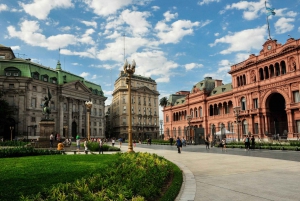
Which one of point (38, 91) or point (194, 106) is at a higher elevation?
point (38, 91)

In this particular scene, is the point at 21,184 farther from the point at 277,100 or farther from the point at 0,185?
the point at 277,100

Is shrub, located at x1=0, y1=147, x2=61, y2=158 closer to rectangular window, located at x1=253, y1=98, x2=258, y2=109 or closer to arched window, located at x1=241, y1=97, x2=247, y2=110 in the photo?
rectangular window, located at x1=253, y1=98, x2=258, y2=109

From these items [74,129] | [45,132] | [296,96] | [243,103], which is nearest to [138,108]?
[74,129]

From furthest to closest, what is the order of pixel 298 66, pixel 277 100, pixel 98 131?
pixel 98 131
pixel 277 100
pixel 298 66

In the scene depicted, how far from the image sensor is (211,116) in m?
62.9

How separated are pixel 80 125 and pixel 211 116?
42.3m

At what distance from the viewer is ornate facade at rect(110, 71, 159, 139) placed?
100 metres

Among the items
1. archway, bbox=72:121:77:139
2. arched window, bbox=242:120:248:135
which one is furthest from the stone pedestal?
archway, bbox=72:121:77:139

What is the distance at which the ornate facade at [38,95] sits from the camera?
63.1 metres

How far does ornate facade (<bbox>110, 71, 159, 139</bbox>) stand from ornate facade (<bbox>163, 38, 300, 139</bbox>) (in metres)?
40.7

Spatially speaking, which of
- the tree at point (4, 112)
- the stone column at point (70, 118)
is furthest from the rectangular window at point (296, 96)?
the stone column at point (70, 118)

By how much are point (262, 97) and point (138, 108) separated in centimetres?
6185

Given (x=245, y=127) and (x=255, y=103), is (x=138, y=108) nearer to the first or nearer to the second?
(x=245, y=127)

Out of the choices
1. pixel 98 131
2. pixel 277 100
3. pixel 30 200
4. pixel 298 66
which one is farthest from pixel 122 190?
pixel 98 131
